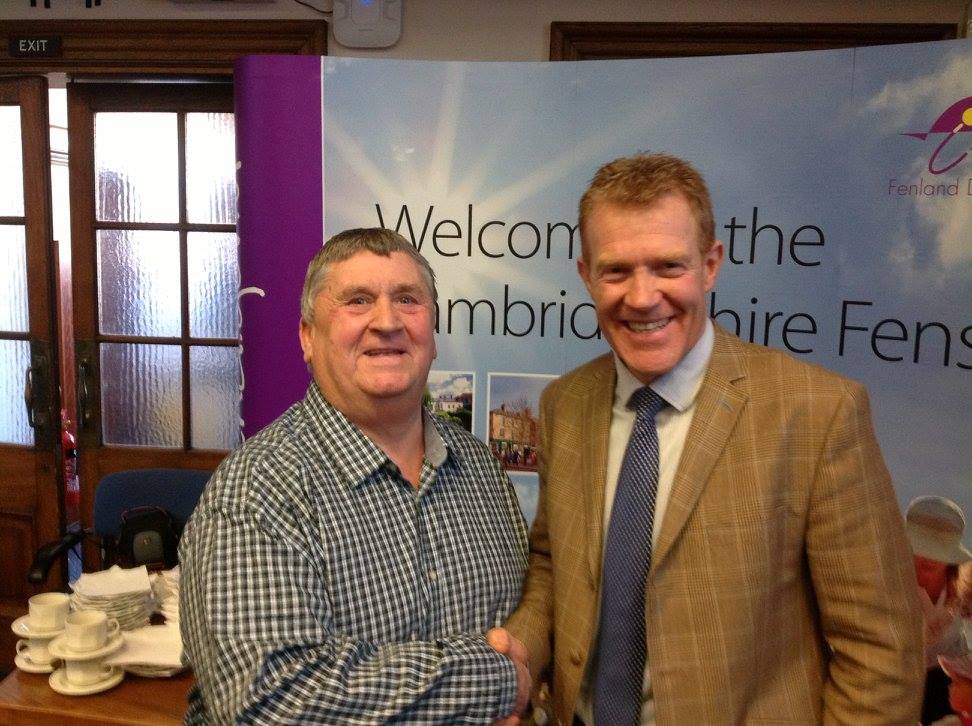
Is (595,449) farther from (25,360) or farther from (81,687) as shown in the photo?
(25,360)

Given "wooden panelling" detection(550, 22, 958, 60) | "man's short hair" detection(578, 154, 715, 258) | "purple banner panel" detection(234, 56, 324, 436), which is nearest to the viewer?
"man's short hair" detection(578, 154, 715, 258)

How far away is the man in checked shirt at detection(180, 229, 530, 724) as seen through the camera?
103cm

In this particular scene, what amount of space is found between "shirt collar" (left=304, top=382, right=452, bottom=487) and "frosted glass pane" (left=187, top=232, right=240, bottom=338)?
2.24 metres

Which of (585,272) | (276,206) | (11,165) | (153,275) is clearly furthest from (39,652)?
(11,165)

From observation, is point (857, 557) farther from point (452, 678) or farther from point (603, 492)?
point (452, 678)

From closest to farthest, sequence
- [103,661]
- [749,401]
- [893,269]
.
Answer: [749,401] → [103,661] → [893,269]

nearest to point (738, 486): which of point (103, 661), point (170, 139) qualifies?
point (103, 661)

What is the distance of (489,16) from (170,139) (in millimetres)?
1534

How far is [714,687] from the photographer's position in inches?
44.8

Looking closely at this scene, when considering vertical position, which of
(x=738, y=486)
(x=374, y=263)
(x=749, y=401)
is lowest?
(x=738, y=486)

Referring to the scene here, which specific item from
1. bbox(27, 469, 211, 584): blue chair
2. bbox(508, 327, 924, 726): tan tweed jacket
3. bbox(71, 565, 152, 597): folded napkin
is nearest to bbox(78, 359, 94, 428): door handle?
bbox(27, 469, 211, 584): blue chair

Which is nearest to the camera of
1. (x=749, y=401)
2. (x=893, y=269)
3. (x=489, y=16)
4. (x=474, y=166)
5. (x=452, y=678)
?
(x=452, y=678)

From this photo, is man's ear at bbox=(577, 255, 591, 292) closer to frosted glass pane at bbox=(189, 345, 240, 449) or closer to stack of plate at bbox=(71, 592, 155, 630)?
stack of plate at bbox=(71, 592, 155, 630)

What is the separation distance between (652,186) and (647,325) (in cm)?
22
